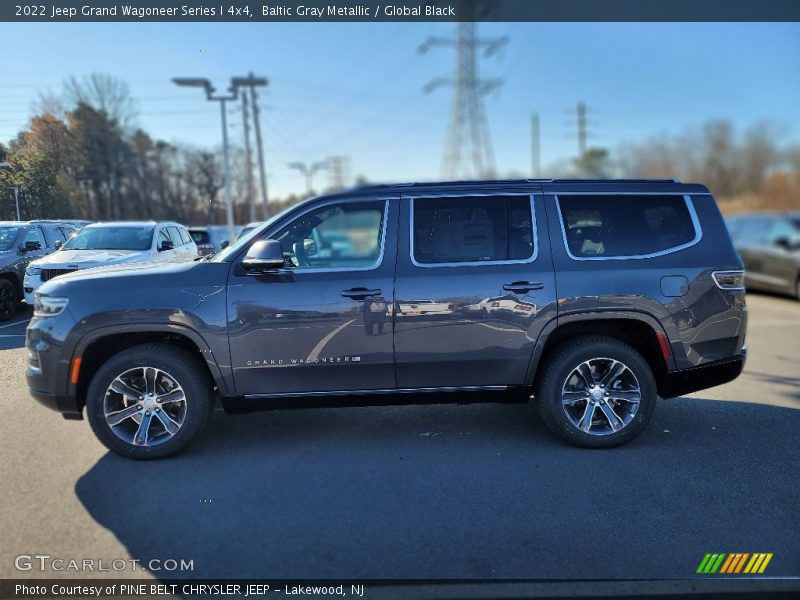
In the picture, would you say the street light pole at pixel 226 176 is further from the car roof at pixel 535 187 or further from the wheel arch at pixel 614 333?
the wheel arch at pixel 614 333

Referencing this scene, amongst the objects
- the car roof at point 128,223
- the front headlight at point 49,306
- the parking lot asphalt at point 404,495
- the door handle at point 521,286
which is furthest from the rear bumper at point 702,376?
the car roof at point 128,223

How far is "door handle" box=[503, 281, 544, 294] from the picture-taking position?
4090mm

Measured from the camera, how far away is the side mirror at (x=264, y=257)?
3.88 m

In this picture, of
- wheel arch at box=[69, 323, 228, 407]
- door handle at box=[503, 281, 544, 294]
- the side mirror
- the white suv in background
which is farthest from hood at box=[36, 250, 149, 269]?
door handle at box=[503, 281, 544, 294]

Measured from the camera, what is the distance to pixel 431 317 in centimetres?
405

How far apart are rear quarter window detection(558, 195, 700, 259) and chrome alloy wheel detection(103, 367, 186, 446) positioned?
3179 millimetres

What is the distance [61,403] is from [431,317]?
2687 millimetres

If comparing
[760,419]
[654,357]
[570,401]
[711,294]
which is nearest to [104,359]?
[570,401]

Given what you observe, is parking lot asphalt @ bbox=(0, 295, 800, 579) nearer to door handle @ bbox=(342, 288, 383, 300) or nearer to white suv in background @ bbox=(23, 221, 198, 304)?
white suv in background @ bbox=(23, 221, 198, 304)

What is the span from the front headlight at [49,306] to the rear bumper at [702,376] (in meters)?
4.50

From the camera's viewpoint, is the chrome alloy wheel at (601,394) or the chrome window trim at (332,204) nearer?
the chrome window trim at (332,204)

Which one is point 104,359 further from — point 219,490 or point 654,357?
point 654,357

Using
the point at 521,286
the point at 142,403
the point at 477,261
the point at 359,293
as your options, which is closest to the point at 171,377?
the point at 142,403

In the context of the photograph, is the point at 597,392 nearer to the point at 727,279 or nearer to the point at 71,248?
the point at 727,279
